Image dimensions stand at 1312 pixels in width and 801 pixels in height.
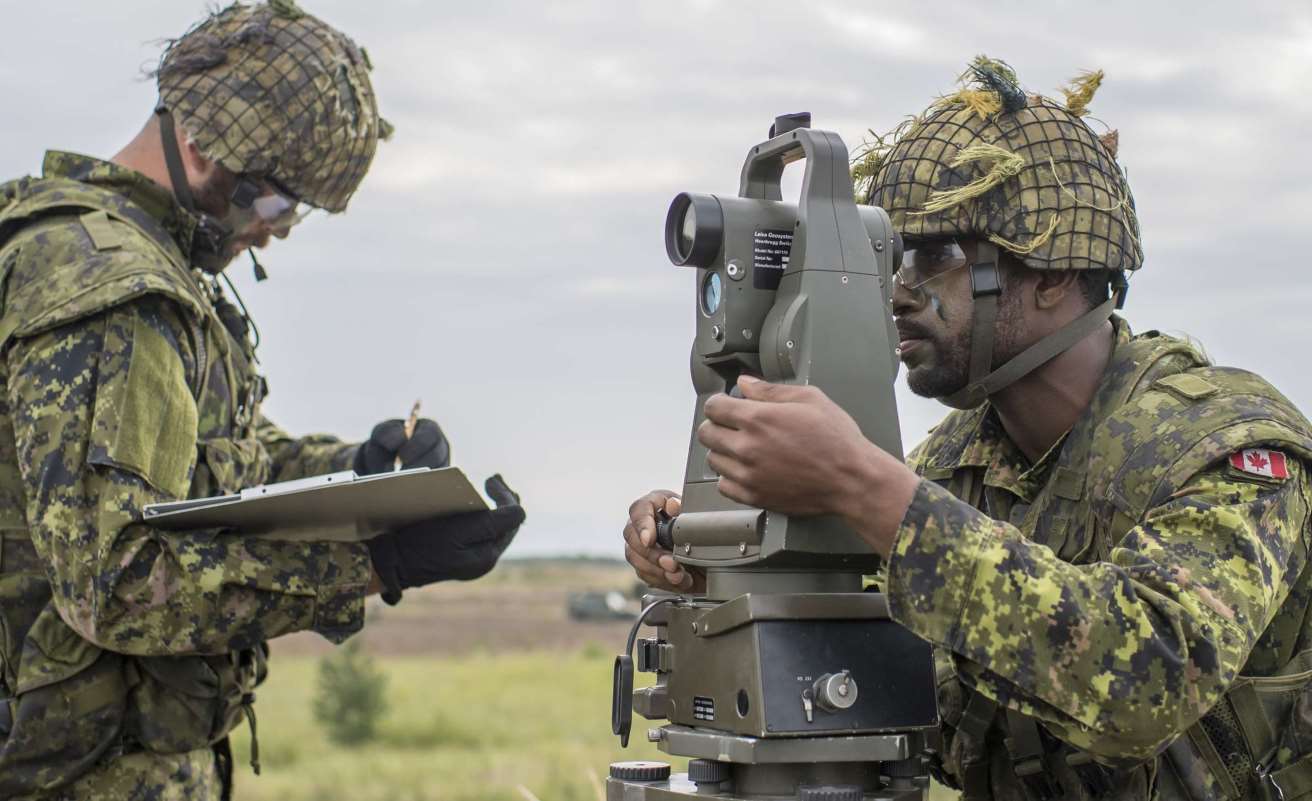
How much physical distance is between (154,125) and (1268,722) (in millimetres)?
4014

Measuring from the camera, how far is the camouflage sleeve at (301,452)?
5.75m

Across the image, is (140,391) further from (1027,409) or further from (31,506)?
(1027,409)

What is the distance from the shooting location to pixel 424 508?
14.8 ft

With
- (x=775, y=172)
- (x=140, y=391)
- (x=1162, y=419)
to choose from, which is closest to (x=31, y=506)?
(x=140, y=391)

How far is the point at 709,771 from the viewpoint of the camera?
3.03 metres

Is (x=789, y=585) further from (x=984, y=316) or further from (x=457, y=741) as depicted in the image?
(x=457, y=741)

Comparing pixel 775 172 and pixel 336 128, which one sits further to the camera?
pixel 336 128

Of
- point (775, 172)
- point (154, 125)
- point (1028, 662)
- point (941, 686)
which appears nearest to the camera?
point (1028, 662)

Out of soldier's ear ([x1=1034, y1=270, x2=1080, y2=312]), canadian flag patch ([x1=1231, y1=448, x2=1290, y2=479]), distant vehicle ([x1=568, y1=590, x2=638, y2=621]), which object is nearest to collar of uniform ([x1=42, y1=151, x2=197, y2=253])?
soldier's ear ([x1=1034, y1=270, x2=1080, y2=312])

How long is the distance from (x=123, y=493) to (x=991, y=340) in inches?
96.0

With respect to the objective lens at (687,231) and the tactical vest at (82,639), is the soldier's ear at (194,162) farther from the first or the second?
the objective lens at (687,231)

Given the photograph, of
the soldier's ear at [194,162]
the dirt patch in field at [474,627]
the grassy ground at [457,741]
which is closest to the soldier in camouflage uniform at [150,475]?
the soldier's ear at [194,162]

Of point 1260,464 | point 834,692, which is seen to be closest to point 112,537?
point 834,692

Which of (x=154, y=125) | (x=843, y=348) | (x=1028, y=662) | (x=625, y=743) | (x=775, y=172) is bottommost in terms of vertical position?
(x=625, y=743)
